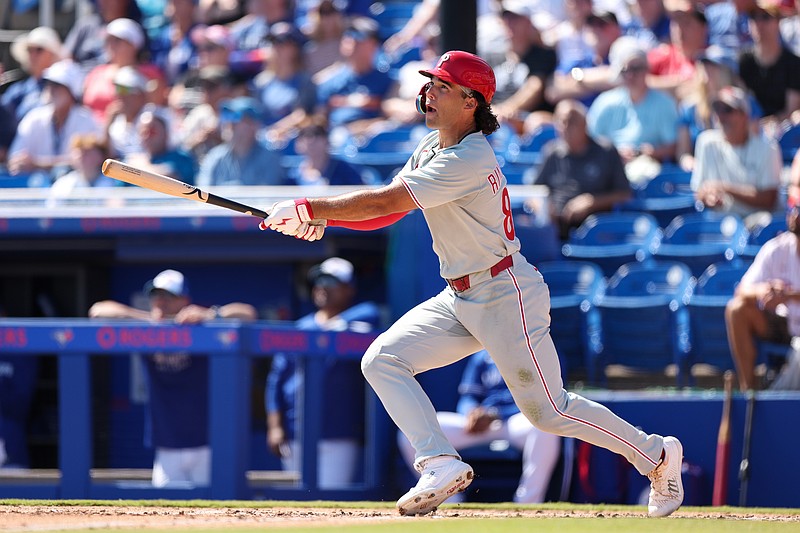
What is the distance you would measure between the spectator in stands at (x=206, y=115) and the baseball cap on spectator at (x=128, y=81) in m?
0.44

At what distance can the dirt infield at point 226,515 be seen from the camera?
15.1 ft

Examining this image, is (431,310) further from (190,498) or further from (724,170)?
(724,170)

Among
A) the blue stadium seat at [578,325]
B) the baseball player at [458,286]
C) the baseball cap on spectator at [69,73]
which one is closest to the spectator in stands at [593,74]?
the blue stadium seat at [578,325]

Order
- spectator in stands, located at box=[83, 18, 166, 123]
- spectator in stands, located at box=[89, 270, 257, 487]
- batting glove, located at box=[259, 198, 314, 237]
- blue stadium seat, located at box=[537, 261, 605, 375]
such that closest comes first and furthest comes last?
batting glove, located at box=[259, 198, 314, 237] < spectator in stands, located at box=[89, 270, 257, 487] < blue stadium seat, located at box=[537, 261, 605, 375] < spectator in stands, located at box=[83, 18, 166, 123]

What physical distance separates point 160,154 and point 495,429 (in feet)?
10.4

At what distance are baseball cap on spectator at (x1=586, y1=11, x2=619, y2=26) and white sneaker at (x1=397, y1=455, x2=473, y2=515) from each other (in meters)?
5.81

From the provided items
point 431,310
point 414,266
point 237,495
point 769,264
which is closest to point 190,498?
point 237,495

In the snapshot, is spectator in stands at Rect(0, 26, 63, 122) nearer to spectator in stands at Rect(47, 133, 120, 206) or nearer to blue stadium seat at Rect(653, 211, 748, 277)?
spectator in stands at Rect(47, 133, 120, 206)

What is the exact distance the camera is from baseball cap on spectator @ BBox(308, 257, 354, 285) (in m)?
7.32

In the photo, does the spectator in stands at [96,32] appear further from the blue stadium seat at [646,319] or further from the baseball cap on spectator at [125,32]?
the blue stadium seat at [646,319]

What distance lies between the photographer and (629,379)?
7.55 meters

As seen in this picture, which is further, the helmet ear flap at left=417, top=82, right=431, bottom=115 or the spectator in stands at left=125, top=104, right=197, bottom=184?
the spectator in stands at left=125, top=104, right=197, bottom=184

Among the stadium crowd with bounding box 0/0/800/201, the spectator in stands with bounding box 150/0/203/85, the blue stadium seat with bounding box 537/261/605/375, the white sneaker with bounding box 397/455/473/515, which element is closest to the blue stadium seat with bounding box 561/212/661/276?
the blue stadium seat with bounding box 537/261/605/375

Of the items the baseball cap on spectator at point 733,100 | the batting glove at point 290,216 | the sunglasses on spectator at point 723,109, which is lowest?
the batting glove at point 290,216
